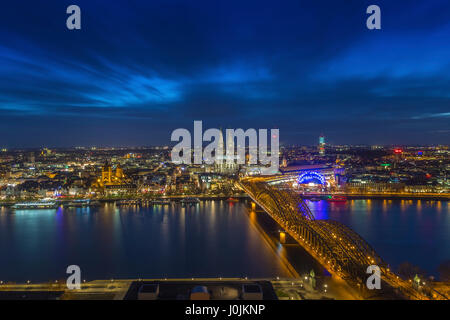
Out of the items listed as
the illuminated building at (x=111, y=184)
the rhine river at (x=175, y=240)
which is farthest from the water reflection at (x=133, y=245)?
the illuminated building at (x=111, y=184)

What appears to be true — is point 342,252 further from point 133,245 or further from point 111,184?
point 111,184

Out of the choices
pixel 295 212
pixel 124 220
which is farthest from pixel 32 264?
pixel 295 212

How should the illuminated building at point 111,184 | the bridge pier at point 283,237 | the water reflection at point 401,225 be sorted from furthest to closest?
1. the illuminated building at point 111,184
2. the bridge pier at point 283,237
3. the water reflection at point 401,225

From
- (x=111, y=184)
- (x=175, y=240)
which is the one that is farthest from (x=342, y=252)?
(x=111, y=184)

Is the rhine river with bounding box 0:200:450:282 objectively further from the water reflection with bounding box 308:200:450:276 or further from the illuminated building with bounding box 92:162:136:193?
the illuminated building with bounding box 92:162:136:193

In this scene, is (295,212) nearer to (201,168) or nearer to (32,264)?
(32,264)

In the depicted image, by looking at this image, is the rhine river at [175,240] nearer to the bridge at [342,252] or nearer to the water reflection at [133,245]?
the water reflection at [133,245]
